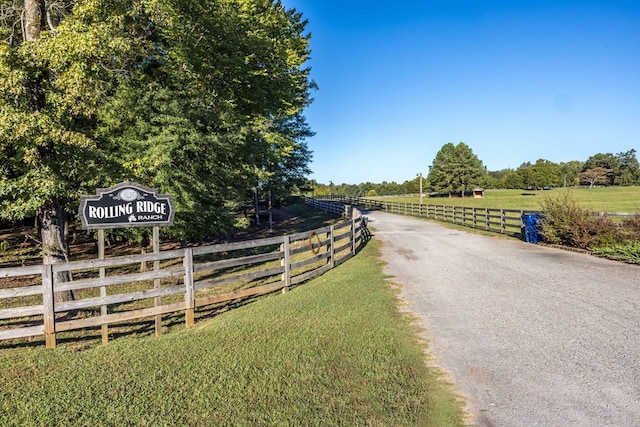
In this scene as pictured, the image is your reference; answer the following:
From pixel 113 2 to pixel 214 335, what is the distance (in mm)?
8350

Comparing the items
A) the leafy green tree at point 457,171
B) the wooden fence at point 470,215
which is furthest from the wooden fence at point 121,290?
the leafy green tree at point 457,171

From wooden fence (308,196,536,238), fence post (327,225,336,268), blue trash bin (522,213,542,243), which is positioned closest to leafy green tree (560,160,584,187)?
wooden fence (308,196,536,238)

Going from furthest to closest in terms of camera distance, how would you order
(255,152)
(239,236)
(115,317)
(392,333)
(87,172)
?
(239,236), (255,152), (87,172), (115,317), (392,333)

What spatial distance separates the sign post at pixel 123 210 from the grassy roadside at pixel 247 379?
164cm

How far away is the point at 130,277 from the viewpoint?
6.51 metres

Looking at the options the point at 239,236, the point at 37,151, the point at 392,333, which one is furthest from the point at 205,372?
the point at 239,236

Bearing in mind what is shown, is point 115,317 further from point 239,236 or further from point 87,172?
point 239,236

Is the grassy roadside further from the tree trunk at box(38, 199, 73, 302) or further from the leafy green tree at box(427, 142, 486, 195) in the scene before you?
the leafy green tree at box(427, 142, 486, 195)

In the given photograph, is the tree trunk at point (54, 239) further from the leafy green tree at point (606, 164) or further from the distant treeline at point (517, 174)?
the leafy green tree at point (606, 164)

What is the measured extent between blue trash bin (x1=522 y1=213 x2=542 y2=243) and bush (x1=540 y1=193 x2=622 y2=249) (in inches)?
15.0

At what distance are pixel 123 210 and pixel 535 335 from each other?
256 inches

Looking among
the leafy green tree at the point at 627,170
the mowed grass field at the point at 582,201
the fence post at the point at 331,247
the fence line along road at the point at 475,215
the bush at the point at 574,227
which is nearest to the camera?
the fence post at the point at 331,247

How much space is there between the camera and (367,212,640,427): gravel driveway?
3.68 m

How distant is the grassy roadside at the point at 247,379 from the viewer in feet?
11.8
